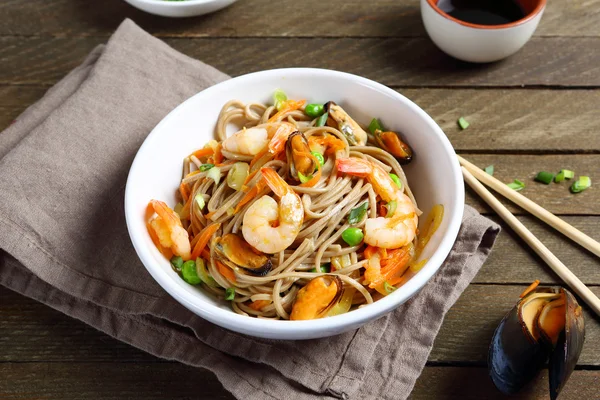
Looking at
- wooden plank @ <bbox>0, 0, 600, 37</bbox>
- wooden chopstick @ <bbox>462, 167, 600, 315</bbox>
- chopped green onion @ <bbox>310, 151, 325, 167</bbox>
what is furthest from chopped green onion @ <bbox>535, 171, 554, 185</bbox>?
chopped green onion @ <bbox>310, 151, 325, 167</bbox>

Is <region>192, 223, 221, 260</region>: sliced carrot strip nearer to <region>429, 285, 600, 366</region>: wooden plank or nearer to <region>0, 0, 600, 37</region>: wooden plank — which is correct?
<region>429, 285, 600, 366</region>: wooden plank

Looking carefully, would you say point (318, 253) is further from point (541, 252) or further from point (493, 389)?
point (541, 252)

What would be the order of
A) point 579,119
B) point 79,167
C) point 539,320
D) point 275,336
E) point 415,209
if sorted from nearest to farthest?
1. point 275,336
2. point 539,320
3. point 415,209
4. point 79,167
5. point 579,119

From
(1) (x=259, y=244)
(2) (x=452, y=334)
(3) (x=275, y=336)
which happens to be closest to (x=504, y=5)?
(2) (x=452, y=334)

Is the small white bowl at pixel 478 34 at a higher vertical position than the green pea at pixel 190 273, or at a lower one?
higher

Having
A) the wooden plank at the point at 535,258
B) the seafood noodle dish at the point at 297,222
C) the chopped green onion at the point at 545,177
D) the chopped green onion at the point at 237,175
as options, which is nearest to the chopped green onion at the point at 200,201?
the seafood noodle dish at the point at 297,222

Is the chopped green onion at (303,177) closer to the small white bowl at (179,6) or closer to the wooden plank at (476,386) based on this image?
the wooden plank at (476,386)

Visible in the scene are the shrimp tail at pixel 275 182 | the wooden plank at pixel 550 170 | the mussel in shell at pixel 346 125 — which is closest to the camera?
the shrimp tail at pixel 275 182
